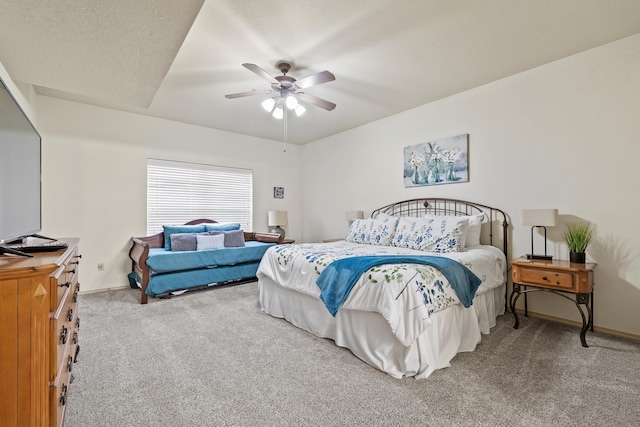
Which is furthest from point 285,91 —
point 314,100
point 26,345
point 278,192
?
point 278,192

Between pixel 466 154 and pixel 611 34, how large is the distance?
5.28 ft

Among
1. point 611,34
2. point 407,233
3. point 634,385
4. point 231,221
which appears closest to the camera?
point 634,385

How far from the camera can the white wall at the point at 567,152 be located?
2.72 m

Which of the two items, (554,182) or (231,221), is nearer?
(554,182)

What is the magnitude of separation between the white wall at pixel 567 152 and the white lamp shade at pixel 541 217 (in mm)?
344

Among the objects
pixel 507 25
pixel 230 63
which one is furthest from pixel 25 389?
pixel 507 25

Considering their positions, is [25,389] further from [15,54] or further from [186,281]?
[186,281]

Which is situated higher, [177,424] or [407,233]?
[407,233]

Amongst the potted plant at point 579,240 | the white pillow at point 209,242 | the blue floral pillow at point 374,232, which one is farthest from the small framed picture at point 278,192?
the potted plant at point 579,240

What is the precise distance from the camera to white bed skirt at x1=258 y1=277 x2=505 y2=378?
2033mm

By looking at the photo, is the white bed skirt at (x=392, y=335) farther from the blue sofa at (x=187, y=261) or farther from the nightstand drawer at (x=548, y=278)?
the blue sofa at (x=187, y=261)

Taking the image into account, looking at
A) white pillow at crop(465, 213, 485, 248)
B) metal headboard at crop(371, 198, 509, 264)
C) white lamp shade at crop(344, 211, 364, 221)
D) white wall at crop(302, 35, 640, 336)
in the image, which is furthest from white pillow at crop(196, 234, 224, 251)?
white pillow at crop(465, 213, 485, 248)

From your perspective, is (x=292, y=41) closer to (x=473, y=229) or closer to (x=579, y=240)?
(x=473, y=229)

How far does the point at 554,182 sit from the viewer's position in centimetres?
311
